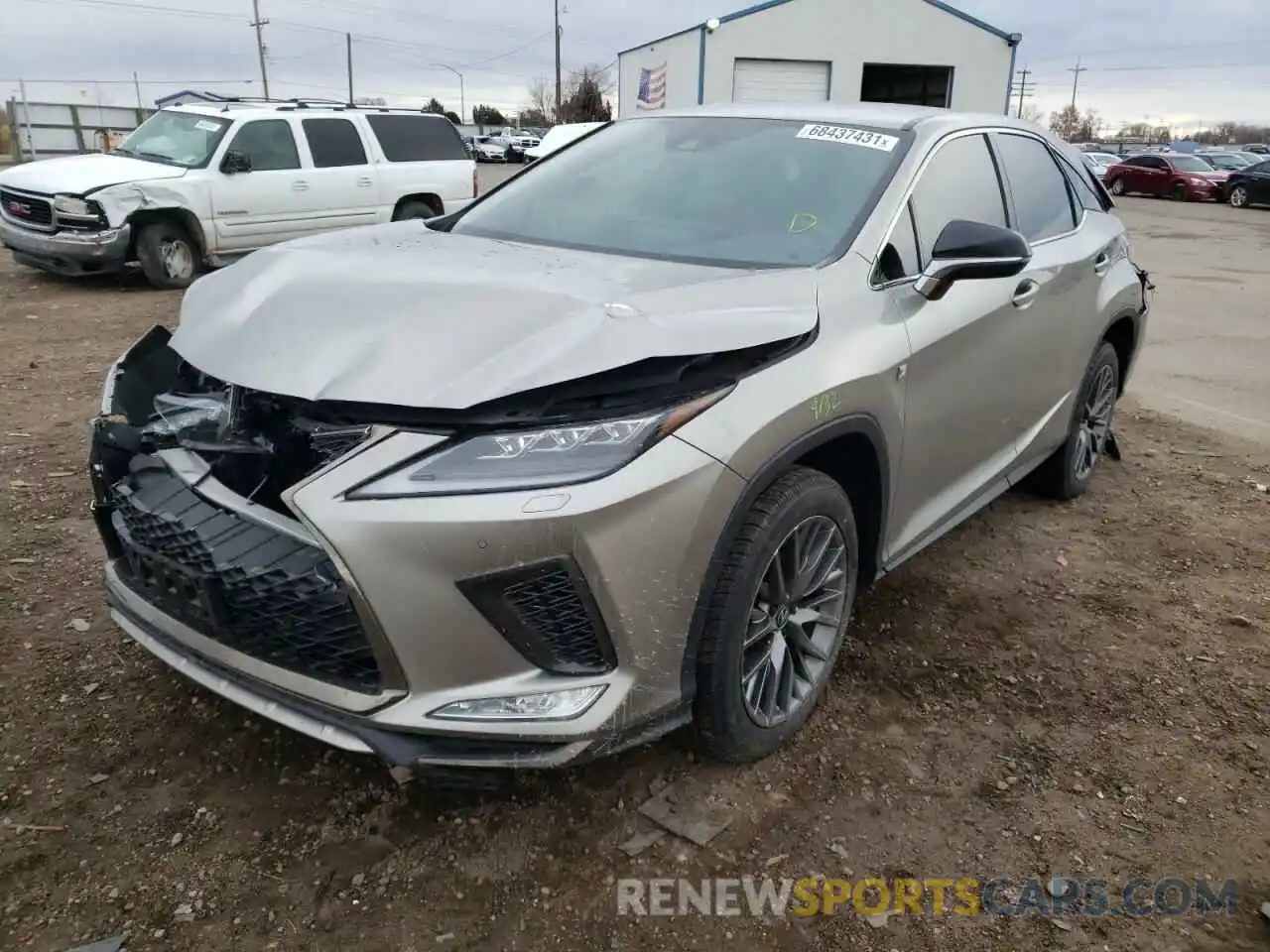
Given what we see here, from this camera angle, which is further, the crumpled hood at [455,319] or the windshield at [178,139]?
the windshield at [178,139]

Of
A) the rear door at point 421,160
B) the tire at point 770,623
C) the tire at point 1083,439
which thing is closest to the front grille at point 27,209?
Answer: the rear door at point 421,160

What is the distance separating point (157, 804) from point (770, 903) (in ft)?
5.13

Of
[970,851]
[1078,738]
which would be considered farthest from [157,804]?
[1078,738]

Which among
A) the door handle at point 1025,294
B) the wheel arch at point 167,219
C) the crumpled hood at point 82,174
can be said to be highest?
the crumpled hood at point 82,174

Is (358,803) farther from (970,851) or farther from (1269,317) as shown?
(1269,317)

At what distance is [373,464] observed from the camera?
2074mm

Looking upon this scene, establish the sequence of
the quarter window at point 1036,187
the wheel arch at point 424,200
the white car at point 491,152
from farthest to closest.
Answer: the white car at point 491,152
the wheel arch at point 424,200
the quarter window at point 1036,187

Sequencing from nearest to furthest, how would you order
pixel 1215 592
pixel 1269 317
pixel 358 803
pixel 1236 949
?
1. pixel 1236 949
2. pixel 358 803
3. pixel 1215 592
4. pixel 1269 317

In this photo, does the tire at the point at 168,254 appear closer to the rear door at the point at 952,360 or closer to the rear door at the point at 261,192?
the rear door at the point at 261,192

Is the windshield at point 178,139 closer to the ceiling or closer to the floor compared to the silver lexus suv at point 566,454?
closer to the ceiling

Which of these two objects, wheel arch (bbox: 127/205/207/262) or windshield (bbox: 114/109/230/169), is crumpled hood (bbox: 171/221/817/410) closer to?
wheel arch (bbox: 127/205/207/262)

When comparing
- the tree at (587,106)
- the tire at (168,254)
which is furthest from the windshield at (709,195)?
the tree at (587,106)

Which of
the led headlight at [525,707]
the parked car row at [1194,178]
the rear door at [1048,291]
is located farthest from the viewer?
the parked car row at [1194,178]

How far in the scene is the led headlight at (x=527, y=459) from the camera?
204 centimetres
